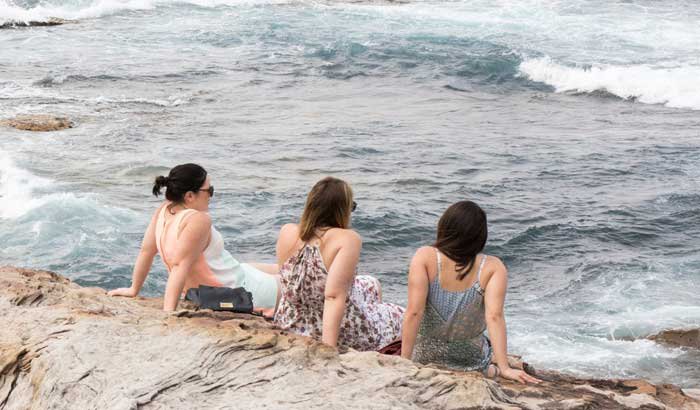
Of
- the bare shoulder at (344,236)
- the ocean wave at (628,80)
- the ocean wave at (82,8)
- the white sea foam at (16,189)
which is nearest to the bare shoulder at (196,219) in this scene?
the bare shoulder at (344,236)

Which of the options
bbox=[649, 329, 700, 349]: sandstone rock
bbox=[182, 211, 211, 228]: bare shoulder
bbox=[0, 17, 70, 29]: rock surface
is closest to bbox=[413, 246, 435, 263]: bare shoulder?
bbox=[182, 211, 211, 228]: bare shoulder

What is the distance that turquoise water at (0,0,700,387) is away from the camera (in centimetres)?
995

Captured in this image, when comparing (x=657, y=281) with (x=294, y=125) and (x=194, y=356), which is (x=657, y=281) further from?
(x=294, y=125)

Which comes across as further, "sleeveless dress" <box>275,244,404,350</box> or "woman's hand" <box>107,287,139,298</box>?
"woman's hand" <box>107,287,139,298</box>

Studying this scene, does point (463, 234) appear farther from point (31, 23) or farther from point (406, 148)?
point (31, 23)

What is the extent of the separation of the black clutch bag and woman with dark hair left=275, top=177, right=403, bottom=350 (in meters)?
0.32

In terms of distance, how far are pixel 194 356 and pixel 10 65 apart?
1973cm

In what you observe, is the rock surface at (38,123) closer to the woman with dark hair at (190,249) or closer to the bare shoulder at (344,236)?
the woman with dark hair at (190,249)

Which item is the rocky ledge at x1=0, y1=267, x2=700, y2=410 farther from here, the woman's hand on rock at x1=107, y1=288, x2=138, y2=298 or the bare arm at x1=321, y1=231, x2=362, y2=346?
the woman's hand on rock at x1=107, y1=288, x2=138, y2=298

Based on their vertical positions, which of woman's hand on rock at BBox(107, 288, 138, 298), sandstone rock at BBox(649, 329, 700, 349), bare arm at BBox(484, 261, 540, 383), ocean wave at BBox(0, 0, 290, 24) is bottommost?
sandstone rock at BBox(649, 329, 700, 349)

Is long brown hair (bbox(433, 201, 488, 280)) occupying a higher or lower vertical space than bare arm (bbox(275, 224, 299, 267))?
higher

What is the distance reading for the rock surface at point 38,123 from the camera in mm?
15891

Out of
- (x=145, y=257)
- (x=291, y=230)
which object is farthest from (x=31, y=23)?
(x=291, y=230)

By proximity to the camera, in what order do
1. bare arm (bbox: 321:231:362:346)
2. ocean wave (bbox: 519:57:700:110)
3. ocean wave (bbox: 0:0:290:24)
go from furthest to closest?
1. ocean wave (bbox: 0:0:290:24)
2. ocean wave (bbox: 519:57:700:110)
3. bare arm (bbox: 321:231:362:346)
